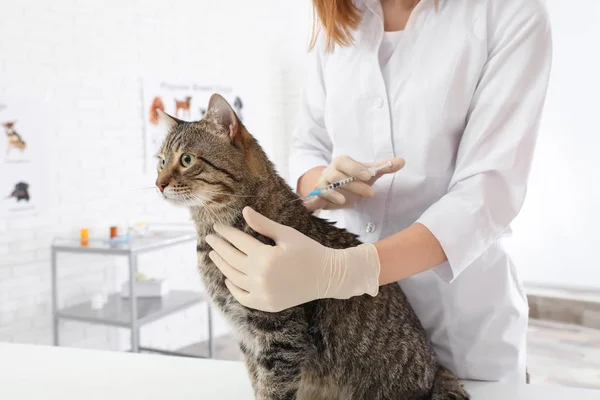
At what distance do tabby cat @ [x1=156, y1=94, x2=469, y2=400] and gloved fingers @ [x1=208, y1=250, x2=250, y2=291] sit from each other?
62 millimetres

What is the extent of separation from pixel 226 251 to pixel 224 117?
27 centimetres

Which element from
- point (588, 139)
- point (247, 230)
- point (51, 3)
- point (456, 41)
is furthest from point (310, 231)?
point (588, 139)

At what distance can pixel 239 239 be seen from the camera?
97 cm

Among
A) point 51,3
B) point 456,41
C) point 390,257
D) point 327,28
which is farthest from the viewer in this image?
point 51,3

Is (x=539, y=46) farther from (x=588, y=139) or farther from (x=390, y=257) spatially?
(x=588, y=139)

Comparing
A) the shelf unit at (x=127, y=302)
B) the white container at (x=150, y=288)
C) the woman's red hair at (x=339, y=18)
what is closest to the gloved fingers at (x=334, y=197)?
the woman's red hair at (x=339, y=18)

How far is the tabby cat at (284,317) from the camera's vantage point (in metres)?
1.01

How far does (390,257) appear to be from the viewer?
98 cm

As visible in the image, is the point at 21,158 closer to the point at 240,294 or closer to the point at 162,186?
the point at 162,186

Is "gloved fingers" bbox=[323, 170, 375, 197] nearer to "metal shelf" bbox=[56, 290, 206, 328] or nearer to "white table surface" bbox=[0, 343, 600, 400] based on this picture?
"white table surface" bbox=[0, 343, 600, 400]

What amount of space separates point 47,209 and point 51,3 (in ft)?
3.85

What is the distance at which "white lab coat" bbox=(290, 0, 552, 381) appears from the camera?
1.01 meters

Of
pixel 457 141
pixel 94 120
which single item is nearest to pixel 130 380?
pixel 457 141

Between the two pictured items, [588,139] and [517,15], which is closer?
[517,15]
